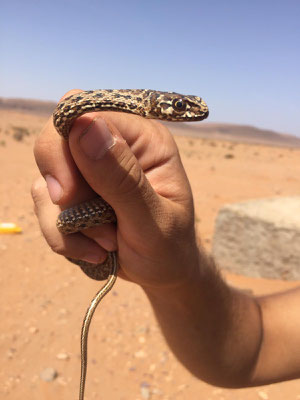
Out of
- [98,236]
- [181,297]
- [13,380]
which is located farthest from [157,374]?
[98,236]

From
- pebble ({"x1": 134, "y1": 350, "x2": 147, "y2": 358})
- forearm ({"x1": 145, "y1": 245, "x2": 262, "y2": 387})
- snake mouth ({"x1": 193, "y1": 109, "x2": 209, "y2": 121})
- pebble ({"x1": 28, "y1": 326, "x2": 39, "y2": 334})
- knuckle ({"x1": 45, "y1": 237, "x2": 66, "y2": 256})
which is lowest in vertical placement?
pebble ({"x1": 28, "y1": 326, "x2": 39, "y2": 334})

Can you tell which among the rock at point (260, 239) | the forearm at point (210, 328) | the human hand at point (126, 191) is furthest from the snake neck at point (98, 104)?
the rock at point (260, 239)

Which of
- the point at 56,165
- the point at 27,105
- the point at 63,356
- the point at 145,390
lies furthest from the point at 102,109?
the point at 27,105

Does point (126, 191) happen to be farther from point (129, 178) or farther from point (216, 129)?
point (216, 129)

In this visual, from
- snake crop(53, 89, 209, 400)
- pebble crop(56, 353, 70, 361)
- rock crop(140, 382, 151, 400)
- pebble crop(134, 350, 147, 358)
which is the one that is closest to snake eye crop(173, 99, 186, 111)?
snake crop(53, 89, 209, 400)

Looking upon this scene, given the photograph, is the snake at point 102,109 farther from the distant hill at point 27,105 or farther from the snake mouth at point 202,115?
the distant hill at point 27,105

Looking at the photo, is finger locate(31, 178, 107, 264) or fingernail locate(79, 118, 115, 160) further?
finger locate(31, 178, 107, 264)

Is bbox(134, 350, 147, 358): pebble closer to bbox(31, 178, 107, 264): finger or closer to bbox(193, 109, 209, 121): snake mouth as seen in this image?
bbox(31, 178, 107, 264): finger

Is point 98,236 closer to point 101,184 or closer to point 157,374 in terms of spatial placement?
point 101,184
